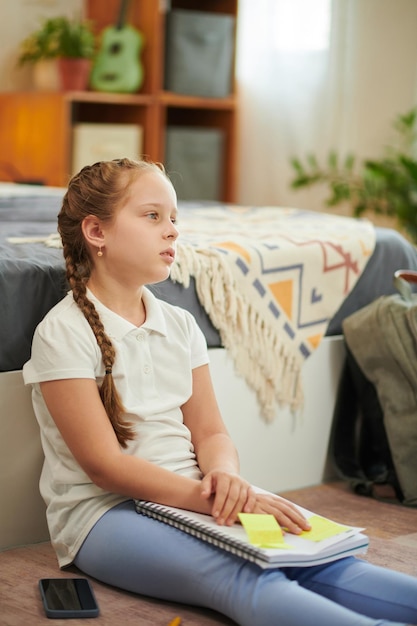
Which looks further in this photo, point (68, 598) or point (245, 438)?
point (245, 438)

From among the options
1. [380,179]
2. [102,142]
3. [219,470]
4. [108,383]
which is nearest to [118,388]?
[108,383]

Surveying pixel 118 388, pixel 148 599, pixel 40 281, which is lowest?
pixel 148 599

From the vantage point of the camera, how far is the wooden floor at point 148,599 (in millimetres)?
1395

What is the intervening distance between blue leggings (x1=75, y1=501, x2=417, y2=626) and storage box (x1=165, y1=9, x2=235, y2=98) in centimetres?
280

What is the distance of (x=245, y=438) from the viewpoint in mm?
1961

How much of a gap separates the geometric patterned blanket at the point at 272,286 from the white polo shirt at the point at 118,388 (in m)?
0.24

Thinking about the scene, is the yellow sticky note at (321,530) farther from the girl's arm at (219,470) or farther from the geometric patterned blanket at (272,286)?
the geometric patterned blanket at (272,286)

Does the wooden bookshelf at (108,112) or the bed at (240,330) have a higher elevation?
the wooden bookshelf at (108,112)

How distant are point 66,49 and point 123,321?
8.16 feet

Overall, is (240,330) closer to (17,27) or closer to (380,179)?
(380,179)

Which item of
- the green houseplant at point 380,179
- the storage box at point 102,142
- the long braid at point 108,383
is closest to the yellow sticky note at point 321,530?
the long braid at point 108,383

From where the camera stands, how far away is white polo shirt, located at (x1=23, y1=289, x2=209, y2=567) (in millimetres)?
1475

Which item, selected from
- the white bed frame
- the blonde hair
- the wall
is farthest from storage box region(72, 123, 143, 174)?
the blonde hair

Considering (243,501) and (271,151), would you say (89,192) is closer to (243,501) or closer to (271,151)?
(243,501)
